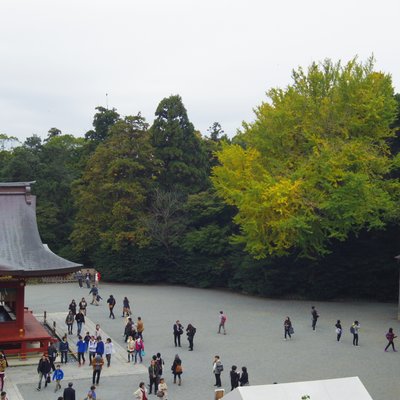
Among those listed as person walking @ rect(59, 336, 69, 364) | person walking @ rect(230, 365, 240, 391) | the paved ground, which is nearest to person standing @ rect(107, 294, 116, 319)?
the paved ground

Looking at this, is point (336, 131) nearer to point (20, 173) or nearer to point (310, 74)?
point (310, 74)

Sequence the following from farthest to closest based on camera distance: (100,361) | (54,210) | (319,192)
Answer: (54,210), (319,192), (100,361)

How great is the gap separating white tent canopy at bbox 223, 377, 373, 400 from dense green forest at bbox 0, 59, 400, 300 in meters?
21.5

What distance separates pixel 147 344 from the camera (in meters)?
26.2

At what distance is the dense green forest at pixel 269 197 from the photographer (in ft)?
114

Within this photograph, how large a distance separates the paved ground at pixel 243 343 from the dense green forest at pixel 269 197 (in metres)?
2.93

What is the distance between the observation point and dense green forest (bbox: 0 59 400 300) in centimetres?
3466

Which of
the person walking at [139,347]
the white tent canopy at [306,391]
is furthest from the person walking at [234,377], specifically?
the white tent canopy at [306,391]

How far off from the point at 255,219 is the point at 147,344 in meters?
12.1

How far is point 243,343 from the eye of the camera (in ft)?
86.3

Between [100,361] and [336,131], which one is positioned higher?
[336,131]

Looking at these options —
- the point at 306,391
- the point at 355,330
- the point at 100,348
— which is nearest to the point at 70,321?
the point at 100,348

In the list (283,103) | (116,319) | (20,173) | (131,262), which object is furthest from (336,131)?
(20,173)

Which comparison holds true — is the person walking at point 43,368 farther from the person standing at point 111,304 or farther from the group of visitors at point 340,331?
the person standing at point 111,304
